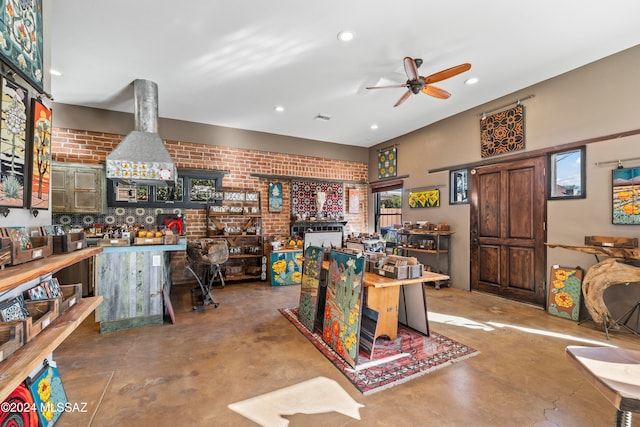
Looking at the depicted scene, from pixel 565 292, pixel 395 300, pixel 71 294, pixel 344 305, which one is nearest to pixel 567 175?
pixel 565 292

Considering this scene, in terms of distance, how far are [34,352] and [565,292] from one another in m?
5.05

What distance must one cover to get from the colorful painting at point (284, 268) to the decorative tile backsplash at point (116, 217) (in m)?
2.02

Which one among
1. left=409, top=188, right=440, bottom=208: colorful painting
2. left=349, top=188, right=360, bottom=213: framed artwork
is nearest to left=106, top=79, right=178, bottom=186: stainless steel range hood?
left=349, top=188, right=360, bottom=213: framed artwork

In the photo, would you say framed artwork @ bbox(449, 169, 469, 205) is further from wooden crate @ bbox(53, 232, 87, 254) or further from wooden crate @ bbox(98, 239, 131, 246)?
wooden crate @ bbox(53, 232, 87, 254)

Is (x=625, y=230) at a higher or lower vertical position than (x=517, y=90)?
lower

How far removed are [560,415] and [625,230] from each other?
8.71 feet

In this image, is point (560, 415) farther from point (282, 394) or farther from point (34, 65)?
point (34, 65)

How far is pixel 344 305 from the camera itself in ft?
8.62

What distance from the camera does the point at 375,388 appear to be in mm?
2148

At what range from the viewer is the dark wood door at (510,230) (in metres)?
4.09

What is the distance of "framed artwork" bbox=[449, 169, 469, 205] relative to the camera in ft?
16.7

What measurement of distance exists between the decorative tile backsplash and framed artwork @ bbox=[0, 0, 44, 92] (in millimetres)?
3680

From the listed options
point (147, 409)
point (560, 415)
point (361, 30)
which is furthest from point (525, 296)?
point (147, 409)

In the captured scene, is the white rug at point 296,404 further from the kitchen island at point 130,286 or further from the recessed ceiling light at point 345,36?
the recessed ceiling light at point 345,36
